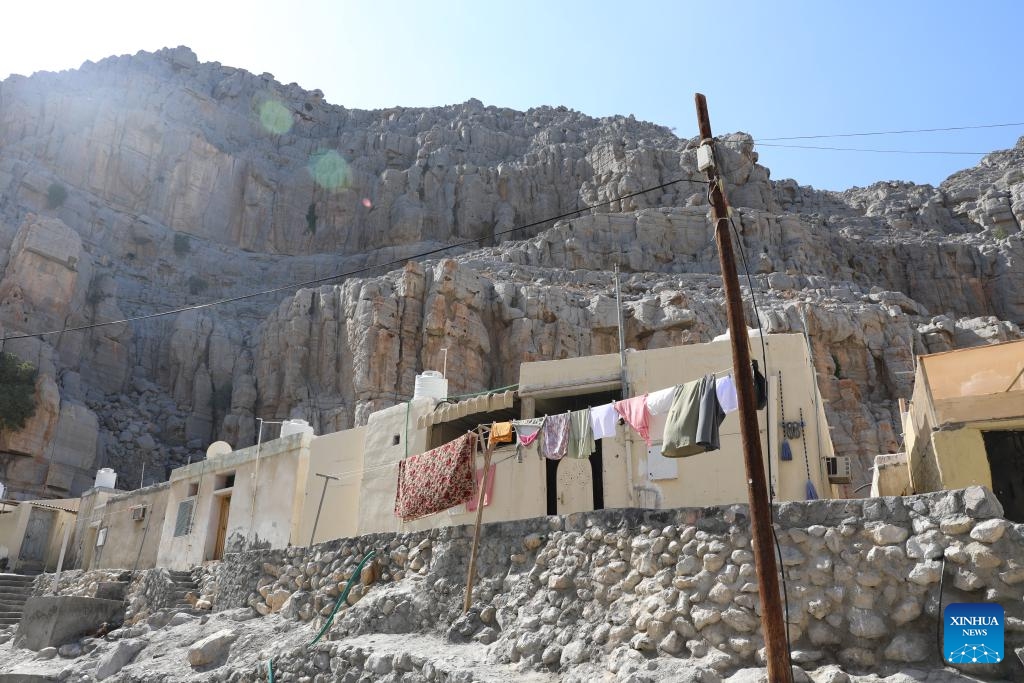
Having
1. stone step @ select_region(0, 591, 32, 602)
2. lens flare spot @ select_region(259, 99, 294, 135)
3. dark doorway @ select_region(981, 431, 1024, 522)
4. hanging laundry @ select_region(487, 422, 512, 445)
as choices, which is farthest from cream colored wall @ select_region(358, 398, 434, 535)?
lens flare spot @ select_region(259, 99, 294, 135)

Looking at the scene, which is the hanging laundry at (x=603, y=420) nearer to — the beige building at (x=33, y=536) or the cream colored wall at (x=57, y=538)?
the cream colored wall at (x=57, y=538)

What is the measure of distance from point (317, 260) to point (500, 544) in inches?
2632

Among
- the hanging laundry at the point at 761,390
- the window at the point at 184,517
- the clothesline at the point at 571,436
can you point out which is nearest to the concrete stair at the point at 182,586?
the window at the point at 184,517

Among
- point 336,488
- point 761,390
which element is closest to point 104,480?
point 336,488

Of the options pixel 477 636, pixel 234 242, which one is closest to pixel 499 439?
pixel 477 636

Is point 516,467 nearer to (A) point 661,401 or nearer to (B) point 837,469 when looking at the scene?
(A) point 661,401

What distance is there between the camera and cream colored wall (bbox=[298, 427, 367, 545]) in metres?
22.0

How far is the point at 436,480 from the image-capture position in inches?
737

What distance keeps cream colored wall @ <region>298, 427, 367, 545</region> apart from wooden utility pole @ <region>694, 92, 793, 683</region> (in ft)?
46.6

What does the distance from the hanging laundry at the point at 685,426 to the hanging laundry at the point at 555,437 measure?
3.95m

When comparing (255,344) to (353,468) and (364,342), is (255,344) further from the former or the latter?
(353,468)

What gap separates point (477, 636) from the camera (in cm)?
1302

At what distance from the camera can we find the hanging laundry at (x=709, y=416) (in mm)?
12445

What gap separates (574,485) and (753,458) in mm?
9850
